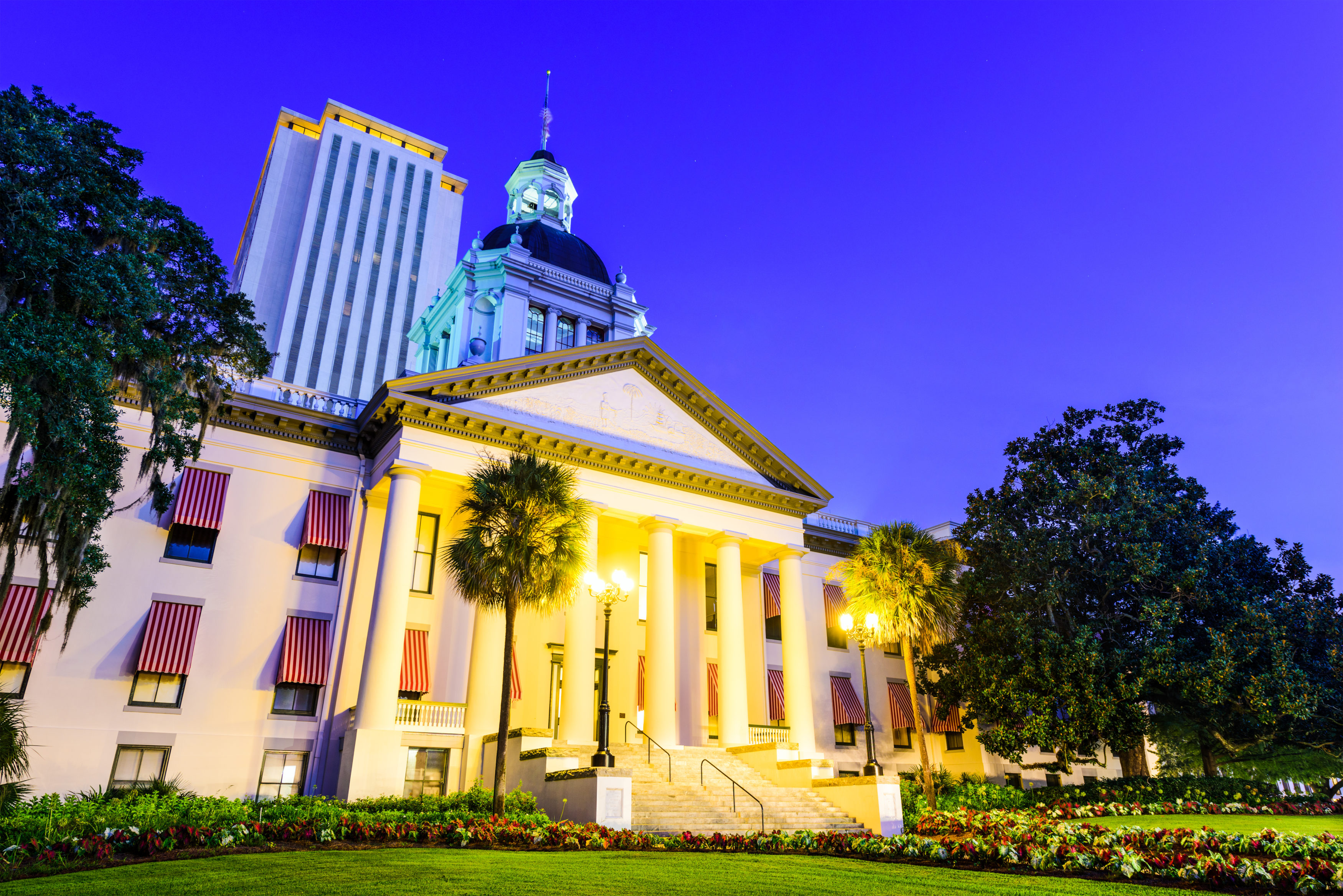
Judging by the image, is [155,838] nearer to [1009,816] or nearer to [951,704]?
[1009,816]

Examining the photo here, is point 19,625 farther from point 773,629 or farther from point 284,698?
point 773,629

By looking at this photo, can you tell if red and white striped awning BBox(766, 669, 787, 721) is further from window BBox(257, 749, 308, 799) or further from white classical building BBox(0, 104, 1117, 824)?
window BBox(257, 749, 308, 799)

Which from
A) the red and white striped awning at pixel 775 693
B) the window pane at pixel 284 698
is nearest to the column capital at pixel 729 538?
the red and white striped awning at pixel 775 693

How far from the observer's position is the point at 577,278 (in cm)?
4562

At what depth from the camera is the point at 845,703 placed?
32.5 meters

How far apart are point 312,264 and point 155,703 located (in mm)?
72055

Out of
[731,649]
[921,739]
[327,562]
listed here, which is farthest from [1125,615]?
[327,562]

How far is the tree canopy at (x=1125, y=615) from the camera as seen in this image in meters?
26.0

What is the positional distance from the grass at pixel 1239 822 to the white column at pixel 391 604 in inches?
721

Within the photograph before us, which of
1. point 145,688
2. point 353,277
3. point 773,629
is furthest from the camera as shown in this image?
point 353,277

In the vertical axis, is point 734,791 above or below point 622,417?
below

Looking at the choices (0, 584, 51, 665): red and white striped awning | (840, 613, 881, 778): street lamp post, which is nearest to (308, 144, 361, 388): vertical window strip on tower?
(0, 584, 51, 665): red and white striped awning

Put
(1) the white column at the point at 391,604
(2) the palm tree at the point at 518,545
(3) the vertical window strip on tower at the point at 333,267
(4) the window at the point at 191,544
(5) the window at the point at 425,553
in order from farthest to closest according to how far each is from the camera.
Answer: (3) the vertical window strip on tower at the point at 333,267
(5) the window at the point at 425,553
(4) the window at the point at 191,544
(1) the white column at the point at 391,604
(2) the palm tree at the point at 518,545

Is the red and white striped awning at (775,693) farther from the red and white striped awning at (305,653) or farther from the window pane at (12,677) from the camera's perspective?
the window pane at (12,677)
